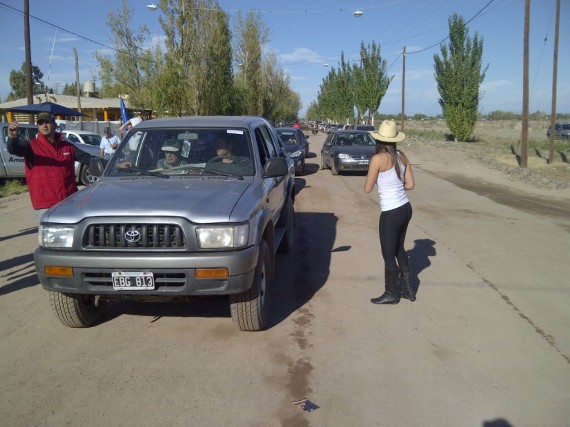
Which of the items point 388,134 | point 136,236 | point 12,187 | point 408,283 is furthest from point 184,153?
point 12,187

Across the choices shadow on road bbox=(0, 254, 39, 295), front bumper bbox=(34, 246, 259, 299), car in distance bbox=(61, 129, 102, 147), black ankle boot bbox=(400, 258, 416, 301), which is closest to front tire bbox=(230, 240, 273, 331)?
front bumper bbox=(34, 246, 259, 299)

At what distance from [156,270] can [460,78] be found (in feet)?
128

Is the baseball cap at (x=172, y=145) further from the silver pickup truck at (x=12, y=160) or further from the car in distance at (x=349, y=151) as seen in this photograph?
the car in distance at (x=349, y=151)

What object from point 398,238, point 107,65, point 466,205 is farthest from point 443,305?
point 107,65

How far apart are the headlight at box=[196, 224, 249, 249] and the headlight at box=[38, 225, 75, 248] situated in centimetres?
100

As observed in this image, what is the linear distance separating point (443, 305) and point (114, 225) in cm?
330

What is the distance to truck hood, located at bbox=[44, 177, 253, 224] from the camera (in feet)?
12.3

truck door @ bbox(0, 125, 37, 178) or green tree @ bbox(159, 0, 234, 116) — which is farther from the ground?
green tree @ bbox(159, 0, 234, 116)

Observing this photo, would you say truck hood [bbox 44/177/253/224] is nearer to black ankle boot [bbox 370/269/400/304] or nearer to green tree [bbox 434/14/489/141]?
black ankle boot [bbox 370/269/400/304]

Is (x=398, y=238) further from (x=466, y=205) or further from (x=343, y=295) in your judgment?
(x=466, y=205)

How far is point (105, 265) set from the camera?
3686mm

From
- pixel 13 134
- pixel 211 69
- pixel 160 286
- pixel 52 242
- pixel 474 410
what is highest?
pixel 211 69

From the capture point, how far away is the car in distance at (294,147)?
1675 cm

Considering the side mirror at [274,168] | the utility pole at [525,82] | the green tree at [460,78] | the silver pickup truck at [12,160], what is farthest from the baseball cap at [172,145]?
the green tree at [460,78]
